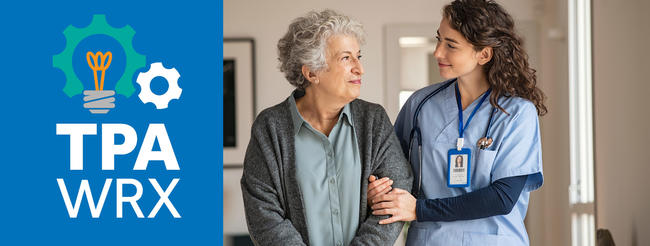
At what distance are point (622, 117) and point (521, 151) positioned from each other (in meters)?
1.12

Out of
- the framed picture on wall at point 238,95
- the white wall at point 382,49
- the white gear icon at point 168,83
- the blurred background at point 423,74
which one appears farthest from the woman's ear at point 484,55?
the framed picture on wall at point 238,95

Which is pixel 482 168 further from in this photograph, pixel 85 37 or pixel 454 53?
pixel 85 37

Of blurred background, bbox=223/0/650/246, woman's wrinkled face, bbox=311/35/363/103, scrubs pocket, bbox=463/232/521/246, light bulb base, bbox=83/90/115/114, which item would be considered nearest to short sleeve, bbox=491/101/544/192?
scrubs pocket, bbox=463/232/521/246

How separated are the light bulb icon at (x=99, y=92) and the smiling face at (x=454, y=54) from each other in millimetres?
789

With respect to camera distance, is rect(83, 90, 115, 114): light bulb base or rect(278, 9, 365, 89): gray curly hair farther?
rect(278, 9, 365, 89): gray curly hair

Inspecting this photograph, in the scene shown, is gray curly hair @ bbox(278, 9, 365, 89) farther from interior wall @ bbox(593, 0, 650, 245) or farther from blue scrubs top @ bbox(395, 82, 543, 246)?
interior wall @ bbox(593, 0, 650, 245)

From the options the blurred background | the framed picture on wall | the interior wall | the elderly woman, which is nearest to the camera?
the elderly woman

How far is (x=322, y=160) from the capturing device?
165 centimetres

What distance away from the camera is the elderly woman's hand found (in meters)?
1.63

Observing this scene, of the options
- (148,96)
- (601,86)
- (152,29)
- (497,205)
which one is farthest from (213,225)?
(601,86)

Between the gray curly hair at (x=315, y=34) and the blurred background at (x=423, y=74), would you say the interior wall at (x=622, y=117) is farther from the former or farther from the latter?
the gray curly hair at (x=315, y=34)

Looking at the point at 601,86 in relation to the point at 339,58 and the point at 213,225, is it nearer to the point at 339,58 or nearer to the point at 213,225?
the point at 339,58

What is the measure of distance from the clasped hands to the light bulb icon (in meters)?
0.63

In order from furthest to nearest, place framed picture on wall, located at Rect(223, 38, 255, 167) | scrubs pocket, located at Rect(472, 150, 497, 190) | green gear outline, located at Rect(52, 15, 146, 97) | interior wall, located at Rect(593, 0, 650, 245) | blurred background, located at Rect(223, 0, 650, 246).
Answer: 1. framed picture on wall, located at Rect(223, 38, 255, 167)
2. blurred background, located at Rect(223, 0, 650, 246)
3. interior wall, located at Rect(593, 0, 650, 245)
4. scrubs pocket, located at Rect(472, 150, 497, 190)
5. green gear outline, located at Rect(52, 15, 146, 97)
